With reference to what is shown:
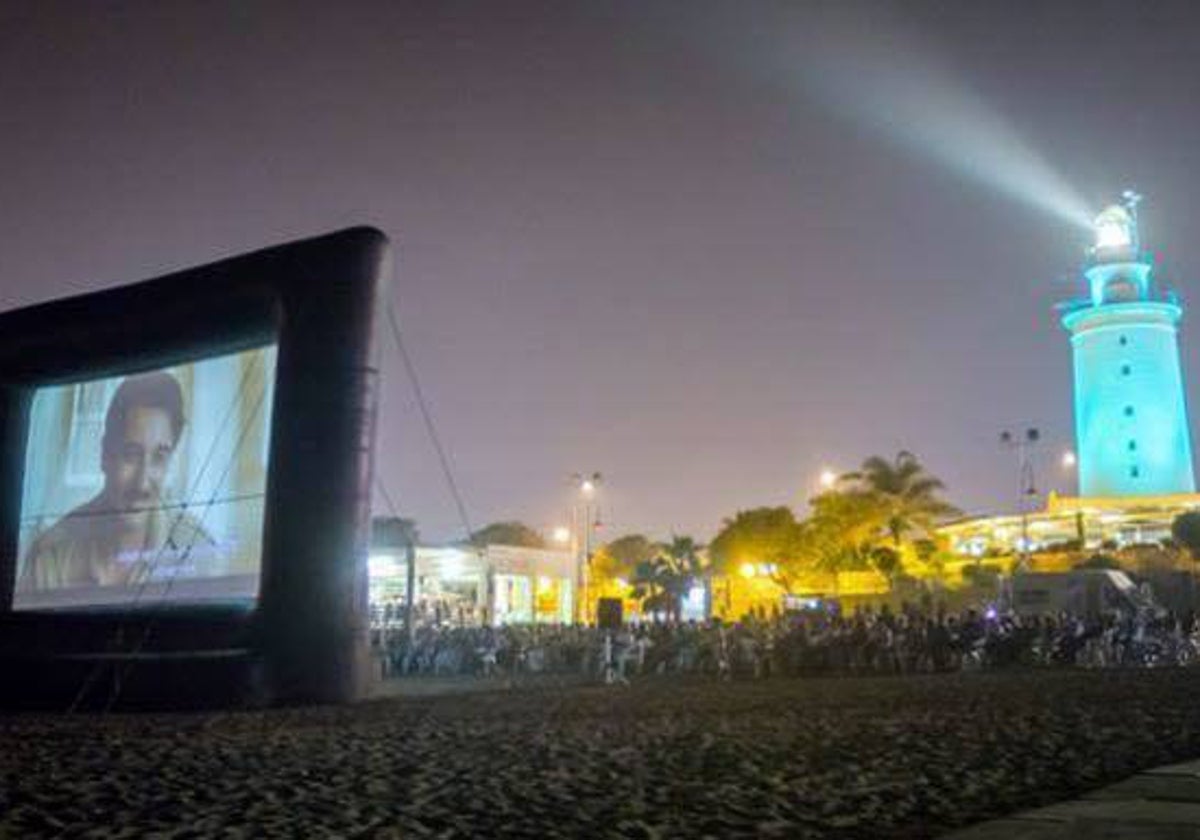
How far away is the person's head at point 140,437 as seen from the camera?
888 inches

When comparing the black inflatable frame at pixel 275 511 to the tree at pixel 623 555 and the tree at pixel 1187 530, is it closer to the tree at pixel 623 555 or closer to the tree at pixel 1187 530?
the tree at pixel 1187 530

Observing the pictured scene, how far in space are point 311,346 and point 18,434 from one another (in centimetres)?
809

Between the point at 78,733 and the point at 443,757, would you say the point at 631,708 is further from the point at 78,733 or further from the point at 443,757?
the point at 78,733

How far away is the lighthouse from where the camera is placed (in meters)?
72.3

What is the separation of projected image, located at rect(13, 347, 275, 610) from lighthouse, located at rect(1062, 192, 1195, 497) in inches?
2472

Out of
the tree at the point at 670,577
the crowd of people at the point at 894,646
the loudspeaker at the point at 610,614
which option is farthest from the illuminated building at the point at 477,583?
the crowd of people at the point at 894,646

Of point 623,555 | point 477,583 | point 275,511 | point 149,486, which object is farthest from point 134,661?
point 623,555

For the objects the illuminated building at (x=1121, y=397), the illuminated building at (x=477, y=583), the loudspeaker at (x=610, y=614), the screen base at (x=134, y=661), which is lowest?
the screen base at (x=134, y=661)

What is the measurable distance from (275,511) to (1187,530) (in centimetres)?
4838

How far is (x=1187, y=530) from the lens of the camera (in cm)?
5522

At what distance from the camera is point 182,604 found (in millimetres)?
21297

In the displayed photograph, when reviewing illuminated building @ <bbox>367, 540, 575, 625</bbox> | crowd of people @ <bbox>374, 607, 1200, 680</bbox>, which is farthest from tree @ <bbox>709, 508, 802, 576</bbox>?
crowd of people @ <bbox>374, 607, 1200, 680</bbox>

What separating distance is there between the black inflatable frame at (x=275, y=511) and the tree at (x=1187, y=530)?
45.4 meters

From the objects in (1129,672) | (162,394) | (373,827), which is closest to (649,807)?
(373,827)
